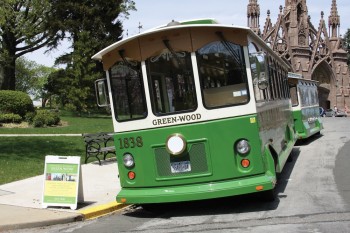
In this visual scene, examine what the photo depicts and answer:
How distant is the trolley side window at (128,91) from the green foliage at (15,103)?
2115 cm

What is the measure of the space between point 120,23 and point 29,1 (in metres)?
8.30

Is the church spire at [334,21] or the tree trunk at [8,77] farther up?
the church spire at [334,21]

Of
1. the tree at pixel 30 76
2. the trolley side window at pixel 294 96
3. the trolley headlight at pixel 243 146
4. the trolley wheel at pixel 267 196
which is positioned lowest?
the trolley wheel at pixel 267 196

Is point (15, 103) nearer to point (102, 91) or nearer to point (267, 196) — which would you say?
point (102, 91)

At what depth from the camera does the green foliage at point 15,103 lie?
27953 mm

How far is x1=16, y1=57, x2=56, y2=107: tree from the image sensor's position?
75812 millimetres

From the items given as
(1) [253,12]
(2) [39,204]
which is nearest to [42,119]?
(2) [39,204]

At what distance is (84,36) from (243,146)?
33.7 metres

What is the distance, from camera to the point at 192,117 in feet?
25.3

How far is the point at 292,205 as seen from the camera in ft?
27.0

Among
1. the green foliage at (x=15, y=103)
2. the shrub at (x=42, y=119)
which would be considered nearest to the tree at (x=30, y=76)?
the green foliage at (x=15, y=103)

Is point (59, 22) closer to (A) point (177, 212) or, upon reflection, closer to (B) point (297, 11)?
(A) point (177, 212)

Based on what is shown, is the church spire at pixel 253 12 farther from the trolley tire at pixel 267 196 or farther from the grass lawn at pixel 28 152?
the trolley tire at pixel 267 196

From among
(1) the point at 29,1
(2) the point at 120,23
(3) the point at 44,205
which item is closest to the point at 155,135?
(3) the point at 44,205
